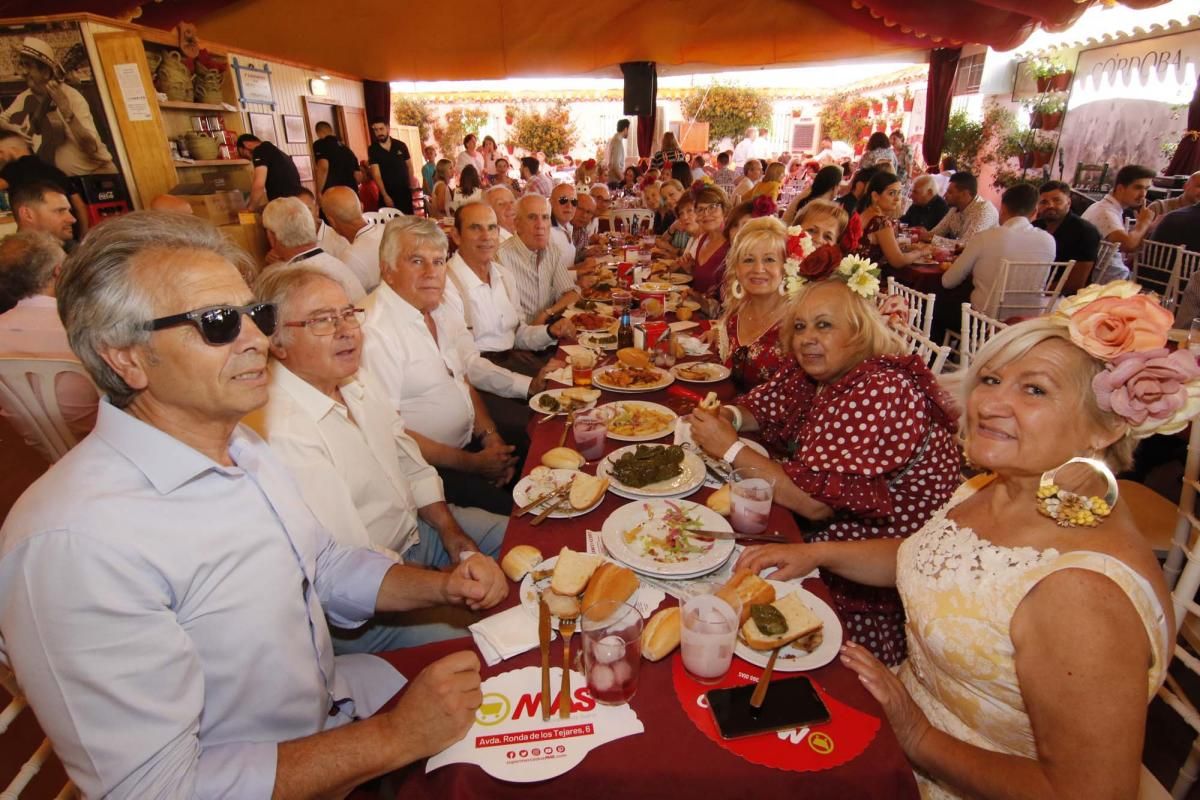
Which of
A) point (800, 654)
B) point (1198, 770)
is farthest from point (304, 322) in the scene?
point (1198, 770)

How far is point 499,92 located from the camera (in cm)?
1725

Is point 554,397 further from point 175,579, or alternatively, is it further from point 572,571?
point 175,579

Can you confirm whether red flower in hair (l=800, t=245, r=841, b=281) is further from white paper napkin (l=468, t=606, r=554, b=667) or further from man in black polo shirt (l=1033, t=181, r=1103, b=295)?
man in black polo shirt (l=1033, t=181, r=1103, b=295)

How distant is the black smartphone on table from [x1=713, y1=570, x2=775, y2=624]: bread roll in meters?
0.17

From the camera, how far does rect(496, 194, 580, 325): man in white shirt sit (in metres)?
4.71

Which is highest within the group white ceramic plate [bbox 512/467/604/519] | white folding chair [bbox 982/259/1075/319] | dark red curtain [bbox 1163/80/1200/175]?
dark red curtain [bbox 1163/80/1200/175]

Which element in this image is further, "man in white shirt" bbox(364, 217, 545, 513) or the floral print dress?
"man in white shirt" bbox(364, 217, 545, 513)

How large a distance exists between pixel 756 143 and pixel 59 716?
54.8 feet

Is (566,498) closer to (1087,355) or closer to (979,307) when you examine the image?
(1087,355)

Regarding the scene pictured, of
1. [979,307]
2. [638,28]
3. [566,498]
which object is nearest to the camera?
[566,498]

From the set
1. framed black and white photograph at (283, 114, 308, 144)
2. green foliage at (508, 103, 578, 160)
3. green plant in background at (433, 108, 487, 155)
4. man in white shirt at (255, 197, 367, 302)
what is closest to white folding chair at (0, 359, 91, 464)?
man in white shirt at (255, 197, 367, 302)

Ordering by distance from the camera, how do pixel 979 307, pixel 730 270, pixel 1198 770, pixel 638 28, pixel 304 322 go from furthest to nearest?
pixel 638 28 → pixel 979 307 → pixel 730 270 → pixel 304 322 → pixel 1198 770

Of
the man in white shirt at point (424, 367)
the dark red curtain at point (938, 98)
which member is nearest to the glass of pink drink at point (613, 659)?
the man in white shirt at point (424, 367)

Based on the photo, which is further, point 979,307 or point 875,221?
point 875,221
